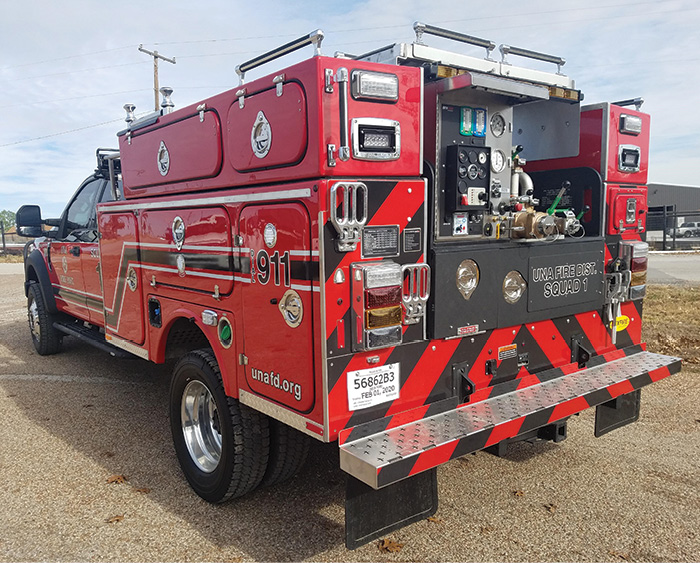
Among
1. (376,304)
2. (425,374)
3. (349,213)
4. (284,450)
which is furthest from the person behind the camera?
(284,450)

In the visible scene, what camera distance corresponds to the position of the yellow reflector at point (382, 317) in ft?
8.77

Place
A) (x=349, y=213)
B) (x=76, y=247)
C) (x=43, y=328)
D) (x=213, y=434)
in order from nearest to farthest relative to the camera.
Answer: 1. (x=349, y=213)
2. (x=213, y=434)
3. (x=76, y=247)
4. (x=43, y=328)

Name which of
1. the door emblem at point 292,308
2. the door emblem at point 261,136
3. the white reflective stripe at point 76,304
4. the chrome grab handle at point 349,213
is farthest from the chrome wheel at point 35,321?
the chrome grab handle at point 349,213

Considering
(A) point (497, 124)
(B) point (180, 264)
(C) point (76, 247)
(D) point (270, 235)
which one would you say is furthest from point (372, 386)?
(C) point (76, 247)

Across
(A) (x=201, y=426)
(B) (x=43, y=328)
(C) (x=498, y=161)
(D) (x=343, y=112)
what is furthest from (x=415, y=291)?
(B) (x=43, y=328)

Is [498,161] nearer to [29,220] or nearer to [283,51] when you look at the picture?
[283,51]

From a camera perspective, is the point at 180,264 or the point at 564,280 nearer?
the point at 564,280

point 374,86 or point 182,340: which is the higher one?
point 374,86

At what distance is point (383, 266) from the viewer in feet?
8.79

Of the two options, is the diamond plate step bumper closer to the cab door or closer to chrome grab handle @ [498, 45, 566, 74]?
chrome grab handle @ [498, 45, 566, 74]

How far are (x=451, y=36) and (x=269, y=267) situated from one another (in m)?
1.84

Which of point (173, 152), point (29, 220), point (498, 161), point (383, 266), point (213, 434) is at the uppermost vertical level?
point (173, 152)

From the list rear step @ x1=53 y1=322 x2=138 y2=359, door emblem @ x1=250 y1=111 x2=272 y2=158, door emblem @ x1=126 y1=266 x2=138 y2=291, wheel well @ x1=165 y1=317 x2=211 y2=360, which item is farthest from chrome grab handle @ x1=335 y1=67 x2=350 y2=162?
rear step @ x1=53 y1=322 x2=138 y2=359

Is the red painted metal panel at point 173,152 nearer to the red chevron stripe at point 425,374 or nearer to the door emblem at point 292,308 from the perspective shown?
the door emblem at point 292,308
